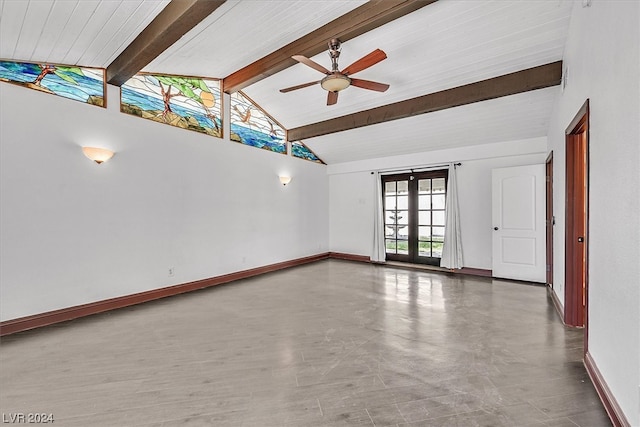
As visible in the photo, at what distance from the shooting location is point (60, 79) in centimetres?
350

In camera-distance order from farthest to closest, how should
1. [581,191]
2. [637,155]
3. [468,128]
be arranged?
1. [468,128]
2. [581,191]
3. [637,155]

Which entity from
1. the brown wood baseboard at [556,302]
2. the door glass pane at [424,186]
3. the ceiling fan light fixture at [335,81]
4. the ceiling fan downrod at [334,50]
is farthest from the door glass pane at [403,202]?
the ceiling fan downrod at [334,50]

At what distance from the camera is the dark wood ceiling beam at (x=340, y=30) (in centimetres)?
305

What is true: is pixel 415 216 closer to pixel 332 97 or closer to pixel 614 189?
pixel 332 97

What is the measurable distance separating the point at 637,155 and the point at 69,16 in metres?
4.24

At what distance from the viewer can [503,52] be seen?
3.70 m

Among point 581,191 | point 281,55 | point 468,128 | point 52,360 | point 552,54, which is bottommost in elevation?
point 52,360

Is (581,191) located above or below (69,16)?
below

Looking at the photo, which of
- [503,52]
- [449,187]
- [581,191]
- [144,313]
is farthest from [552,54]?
[144,313]

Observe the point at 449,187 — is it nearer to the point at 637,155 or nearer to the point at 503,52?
the point at 503,52

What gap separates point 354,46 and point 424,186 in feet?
12.0

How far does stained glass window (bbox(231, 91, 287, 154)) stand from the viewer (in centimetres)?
557

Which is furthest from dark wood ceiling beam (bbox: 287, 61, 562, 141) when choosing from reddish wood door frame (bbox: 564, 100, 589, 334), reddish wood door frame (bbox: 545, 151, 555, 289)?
reddish wood door frame (bbox: 545, 151, 555, 289)

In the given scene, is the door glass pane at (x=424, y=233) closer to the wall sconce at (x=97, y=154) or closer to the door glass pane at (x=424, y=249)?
the door glass pane at (x=424, y=249)
